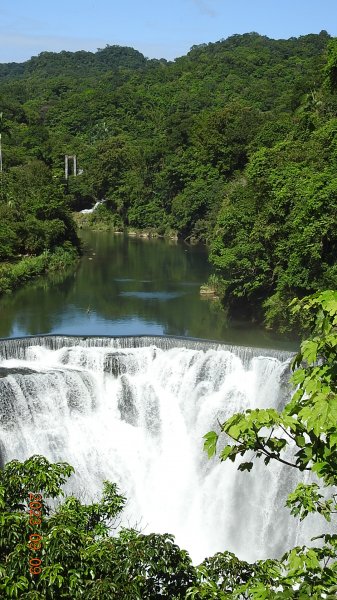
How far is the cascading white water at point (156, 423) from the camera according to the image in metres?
13.0

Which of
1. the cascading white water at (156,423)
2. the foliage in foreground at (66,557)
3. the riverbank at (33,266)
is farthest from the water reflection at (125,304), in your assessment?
the foliage in foreground at (66,557)

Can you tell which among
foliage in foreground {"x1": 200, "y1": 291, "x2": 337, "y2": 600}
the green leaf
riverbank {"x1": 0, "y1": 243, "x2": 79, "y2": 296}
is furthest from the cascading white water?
the green leaf

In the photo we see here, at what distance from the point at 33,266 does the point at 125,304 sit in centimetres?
592

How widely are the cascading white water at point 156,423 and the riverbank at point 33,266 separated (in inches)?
336

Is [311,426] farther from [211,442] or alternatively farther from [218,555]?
[218,555]

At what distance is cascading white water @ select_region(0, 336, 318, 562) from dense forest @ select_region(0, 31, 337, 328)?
3643 millimetres

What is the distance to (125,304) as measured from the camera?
69.6 feet

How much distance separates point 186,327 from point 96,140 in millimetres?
43727

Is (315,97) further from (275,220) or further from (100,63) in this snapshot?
(100,63)

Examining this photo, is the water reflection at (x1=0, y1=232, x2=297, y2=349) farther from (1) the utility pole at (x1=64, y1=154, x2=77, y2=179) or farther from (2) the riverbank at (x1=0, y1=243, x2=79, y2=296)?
(1) the utility pole at (x1=64, y1=154, x2=77, y2=179)

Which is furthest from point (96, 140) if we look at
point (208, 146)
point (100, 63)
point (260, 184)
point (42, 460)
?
point (100, 63)

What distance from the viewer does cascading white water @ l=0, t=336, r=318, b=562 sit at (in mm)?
12961

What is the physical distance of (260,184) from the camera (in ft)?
62.8

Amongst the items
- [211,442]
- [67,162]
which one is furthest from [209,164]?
[211,442]
